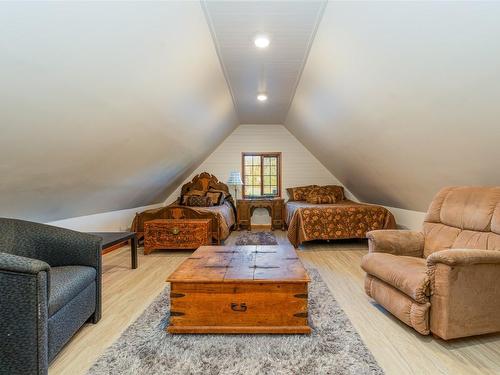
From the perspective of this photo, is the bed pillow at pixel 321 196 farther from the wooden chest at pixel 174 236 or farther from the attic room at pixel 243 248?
the wooden chest at pixel 174 236

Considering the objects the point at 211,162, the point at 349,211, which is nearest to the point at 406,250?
the point at 349,211

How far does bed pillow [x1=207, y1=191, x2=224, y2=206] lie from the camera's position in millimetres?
5500

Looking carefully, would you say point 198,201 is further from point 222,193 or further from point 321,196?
point 321,196

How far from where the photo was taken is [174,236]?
13.1 ft

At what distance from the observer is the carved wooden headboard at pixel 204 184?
6165 millimetres

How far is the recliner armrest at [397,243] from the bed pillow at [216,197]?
3.50 metres

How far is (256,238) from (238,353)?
3428 mm

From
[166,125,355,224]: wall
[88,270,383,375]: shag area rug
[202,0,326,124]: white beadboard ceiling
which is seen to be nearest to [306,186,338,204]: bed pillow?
[166,125,355,224]: wall

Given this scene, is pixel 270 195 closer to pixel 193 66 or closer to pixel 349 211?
pixel 349 211

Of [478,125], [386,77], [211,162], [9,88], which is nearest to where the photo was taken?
[9,88]

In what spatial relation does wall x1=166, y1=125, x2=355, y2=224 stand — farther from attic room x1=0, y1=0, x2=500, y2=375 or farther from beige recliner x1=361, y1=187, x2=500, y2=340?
beige recliner x1=361, y1=187, x2=500, y2=340

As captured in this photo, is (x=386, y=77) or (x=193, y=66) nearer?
(x=386, y=77)

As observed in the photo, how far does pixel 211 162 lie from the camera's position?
21.1 feet

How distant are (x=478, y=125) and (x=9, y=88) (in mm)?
3150
